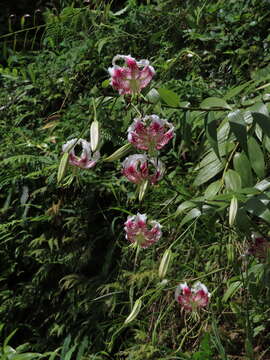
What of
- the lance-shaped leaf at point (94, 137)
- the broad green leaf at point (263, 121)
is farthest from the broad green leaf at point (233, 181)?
the lance-shaped leaf at point (94, 137)

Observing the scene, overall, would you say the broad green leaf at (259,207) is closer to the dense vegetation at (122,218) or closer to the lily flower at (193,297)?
the dense vegetation at (122,218)

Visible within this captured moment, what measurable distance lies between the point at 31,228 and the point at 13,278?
0.70 feet

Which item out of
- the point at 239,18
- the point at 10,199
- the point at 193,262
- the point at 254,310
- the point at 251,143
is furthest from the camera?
the point at 239,18

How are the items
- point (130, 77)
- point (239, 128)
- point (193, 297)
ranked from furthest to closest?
point (193, 297) → point (130, 77) → point (239, 128)

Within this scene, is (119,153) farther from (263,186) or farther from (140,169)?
(263,186)

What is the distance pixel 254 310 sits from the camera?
1702 mm

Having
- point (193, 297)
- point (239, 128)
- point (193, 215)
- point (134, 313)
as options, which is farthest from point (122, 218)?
point (239, 128)

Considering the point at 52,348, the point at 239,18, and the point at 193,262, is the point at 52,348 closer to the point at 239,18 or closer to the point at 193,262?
the point at 193,262

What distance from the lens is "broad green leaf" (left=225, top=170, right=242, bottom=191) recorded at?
3.23ft

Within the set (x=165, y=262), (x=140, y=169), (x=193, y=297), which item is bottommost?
(x=193, y=297)

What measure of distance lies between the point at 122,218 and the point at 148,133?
1.13 metres

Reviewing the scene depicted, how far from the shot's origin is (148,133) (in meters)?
1.01

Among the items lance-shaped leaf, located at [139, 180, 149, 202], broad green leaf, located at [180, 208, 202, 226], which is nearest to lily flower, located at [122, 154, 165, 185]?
lance-shaped leaf, located at [139, 180, 149, 202]

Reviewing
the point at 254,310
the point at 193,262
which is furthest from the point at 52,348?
the point at 254,310
